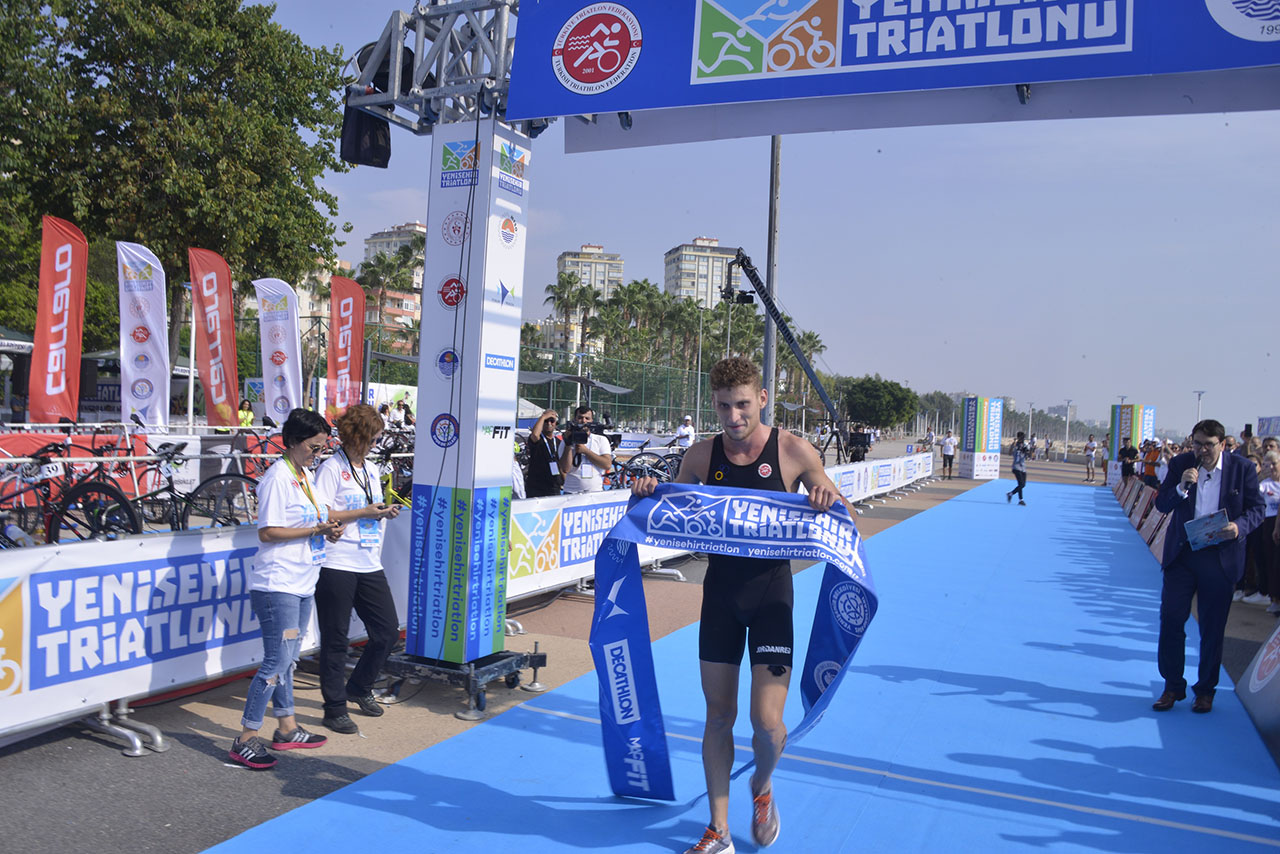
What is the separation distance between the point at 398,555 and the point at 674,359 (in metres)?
78.4

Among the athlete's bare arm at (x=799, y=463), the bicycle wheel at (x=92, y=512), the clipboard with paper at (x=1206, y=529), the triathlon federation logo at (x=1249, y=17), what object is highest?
the triathlon federation logo at (x=1249, y=17)

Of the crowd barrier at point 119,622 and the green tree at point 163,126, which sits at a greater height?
the green tree at point 163,126

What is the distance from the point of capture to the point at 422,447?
5527mm

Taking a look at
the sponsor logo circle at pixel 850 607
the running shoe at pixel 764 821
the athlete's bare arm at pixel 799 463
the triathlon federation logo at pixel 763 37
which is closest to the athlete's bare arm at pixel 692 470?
the athlete's bare arm at pixel 799 463

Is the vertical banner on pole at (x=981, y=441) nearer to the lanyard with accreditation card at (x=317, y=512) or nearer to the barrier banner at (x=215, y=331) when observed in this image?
the barrier banner at (x=215, y=331)

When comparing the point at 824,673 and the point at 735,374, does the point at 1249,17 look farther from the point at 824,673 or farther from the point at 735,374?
the point at 824,673

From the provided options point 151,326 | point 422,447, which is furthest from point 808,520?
point 151,326

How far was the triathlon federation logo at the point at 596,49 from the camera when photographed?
5238mm

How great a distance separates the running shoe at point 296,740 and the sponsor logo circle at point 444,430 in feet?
5.95

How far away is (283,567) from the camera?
431 centimetres

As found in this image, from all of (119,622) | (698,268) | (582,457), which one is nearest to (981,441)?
(582,457)

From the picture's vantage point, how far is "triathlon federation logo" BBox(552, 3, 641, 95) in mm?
5238

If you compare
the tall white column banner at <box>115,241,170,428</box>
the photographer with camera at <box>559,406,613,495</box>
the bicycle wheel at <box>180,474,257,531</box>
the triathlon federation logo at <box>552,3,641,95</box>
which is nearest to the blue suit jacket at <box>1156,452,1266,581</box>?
the triathlon federation logo at <box>552,3,641,95</box>

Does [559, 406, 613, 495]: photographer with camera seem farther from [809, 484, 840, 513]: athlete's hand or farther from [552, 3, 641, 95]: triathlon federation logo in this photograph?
[809, 484, 840, 513]: athlete's hand
